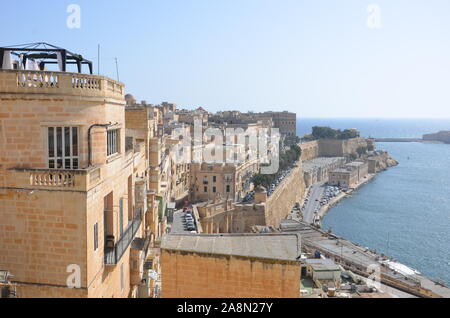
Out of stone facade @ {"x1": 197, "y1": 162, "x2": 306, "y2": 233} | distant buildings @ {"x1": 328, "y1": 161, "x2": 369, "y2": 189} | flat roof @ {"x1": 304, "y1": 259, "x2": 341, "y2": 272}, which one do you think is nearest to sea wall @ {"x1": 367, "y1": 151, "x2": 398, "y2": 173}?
distant buildings @ {"x1": 328, "y1": 161, "x2": 369, "y2": 189}

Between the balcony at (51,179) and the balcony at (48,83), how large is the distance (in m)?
1.06

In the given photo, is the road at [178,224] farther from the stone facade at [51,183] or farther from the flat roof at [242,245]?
the stone facade at [51,183]

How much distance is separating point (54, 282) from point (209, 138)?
128 feet

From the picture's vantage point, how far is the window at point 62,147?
591 centimetres

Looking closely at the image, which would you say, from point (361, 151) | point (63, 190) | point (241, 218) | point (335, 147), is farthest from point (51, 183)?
point (361, 151)

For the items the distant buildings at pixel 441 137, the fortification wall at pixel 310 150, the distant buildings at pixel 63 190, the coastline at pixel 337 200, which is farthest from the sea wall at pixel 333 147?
the distant buildings at pixel 63 190

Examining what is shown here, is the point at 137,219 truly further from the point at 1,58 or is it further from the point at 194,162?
the point at 194,162

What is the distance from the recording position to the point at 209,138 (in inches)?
1753

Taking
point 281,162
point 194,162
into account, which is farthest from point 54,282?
point 281,162

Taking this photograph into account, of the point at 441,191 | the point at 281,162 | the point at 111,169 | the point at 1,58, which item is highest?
the point at 1,58

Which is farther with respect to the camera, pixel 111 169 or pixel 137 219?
pixel 137 219

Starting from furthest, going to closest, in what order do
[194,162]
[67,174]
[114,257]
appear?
[194,162], [114,257], [67,174]

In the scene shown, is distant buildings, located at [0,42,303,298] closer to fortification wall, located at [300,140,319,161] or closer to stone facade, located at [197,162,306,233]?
stone facade, located at [197,162,306,233]

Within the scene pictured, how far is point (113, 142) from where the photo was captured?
24.1 feet
